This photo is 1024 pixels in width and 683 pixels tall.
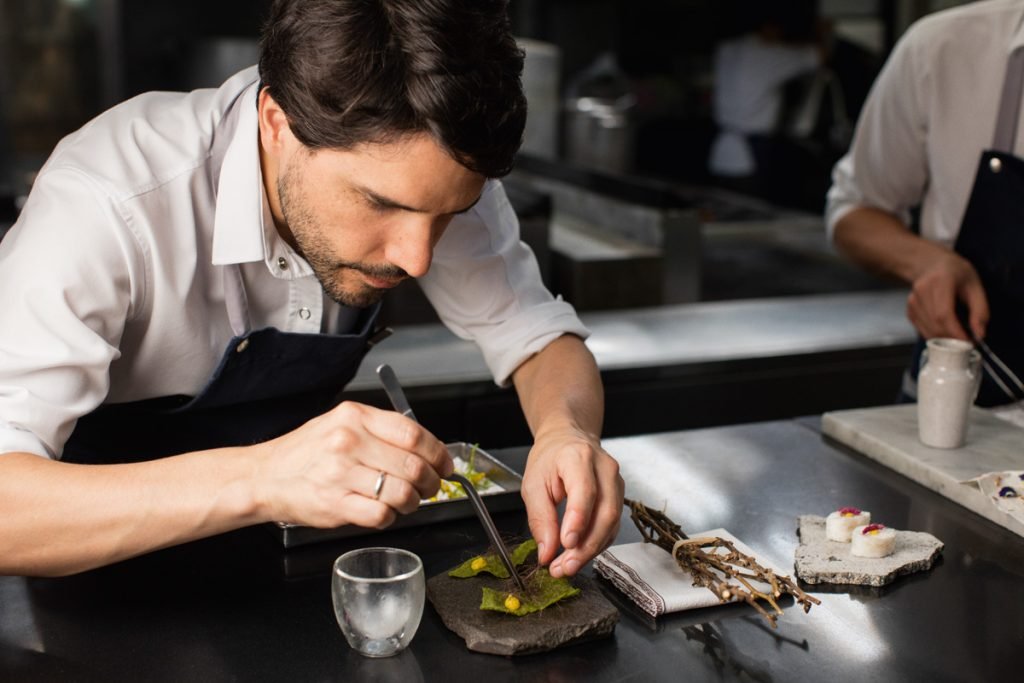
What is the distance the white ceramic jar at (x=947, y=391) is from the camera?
1.86 metres

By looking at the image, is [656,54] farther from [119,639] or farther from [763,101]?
[119,639]

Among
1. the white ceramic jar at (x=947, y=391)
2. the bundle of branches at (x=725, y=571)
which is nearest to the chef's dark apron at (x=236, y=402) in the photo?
the bundle of branches at (x=725, y=571)

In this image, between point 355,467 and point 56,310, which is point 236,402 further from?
point 355,467

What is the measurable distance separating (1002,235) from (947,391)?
51 cm

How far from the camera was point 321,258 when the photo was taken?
1579mm

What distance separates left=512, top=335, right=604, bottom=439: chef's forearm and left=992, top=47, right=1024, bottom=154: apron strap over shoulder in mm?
996

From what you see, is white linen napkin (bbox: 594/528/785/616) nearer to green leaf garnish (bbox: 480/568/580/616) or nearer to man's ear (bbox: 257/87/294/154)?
green leaf garnish (bbox: 480/568/580/616)

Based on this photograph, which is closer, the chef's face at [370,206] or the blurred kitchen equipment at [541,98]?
the chef's face at [370,206]

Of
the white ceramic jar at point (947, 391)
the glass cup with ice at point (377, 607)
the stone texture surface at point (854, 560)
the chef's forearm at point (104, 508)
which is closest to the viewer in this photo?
the glass cup with ice at point (377, 607)

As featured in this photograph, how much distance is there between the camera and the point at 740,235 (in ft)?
15.8

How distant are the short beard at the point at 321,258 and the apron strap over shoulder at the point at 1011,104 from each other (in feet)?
4.42

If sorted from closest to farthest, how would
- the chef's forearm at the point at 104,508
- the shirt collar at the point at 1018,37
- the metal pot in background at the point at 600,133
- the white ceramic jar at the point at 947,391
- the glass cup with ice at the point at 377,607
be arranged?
the glass cup with ice at the point at 377,607, the chef's forearm at the point at 104,508, the white ceramic jar at the point at 947,391, the shirt collar at the point at 1018,37, the metal pot in background at the point at 600,133

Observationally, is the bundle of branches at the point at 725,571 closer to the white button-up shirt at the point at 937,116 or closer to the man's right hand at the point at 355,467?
the man's right hand at the point at 355,467

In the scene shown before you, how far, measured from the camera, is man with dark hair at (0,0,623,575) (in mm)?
1339
